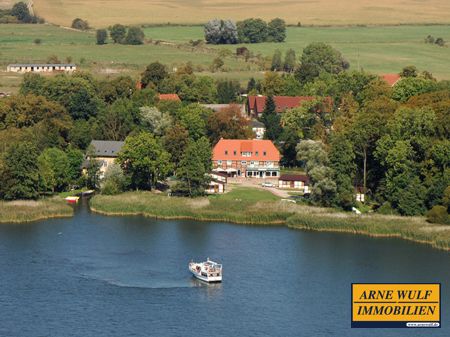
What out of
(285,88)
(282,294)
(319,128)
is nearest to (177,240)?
(282,294)

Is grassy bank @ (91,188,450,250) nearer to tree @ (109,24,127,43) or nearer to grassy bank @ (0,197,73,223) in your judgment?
grassy bank @ (0,197,73,223)

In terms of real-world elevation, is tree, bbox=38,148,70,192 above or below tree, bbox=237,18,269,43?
below

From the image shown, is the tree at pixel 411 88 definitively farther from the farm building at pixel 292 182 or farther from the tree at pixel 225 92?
the tree at pixel 225 92

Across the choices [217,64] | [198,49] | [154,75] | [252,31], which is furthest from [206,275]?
[252,31]

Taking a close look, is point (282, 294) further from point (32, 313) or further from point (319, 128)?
point (319, 128)

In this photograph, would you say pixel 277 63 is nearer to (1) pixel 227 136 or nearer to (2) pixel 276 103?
(2) pixel 276 103

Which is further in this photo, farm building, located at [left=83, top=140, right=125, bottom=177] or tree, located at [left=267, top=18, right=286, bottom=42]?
tree, located at [left=267, top=18, right=286, bottom=42]

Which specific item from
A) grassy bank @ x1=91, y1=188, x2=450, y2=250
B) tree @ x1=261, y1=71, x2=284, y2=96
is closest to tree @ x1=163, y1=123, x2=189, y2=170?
grassy bank @ x1=91, y1=188, x2=450, y2=250
